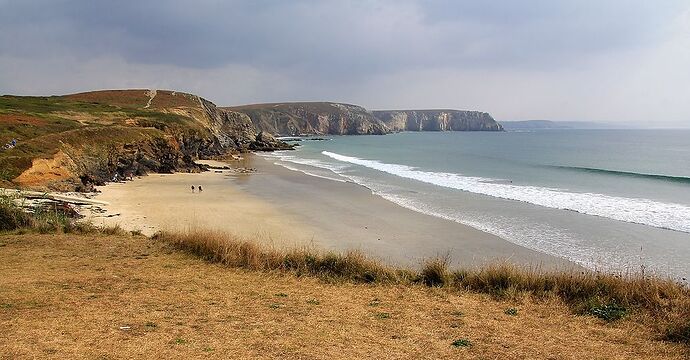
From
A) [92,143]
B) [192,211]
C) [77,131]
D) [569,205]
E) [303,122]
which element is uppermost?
[303,122]

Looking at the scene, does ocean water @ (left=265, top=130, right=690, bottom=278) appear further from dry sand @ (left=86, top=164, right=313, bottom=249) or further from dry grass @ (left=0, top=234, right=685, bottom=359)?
dry sand @ (left=86, top=164, right=313, bottom=249)

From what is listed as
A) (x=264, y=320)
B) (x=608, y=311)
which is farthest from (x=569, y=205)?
(x=264, y=320)

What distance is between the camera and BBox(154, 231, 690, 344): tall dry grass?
26.3 feet

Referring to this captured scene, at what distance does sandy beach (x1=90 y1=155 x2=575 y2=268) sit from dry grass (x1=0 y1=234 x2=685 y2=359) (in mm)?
4321

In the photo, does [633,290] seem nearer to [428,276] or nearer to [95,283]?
[428,276]

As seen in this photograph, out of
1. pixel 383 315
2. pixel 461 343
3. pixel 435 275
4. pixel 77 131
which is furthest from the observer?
pixel 77 131

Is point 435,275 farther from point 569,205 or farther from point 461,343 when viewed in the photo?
point 569,205

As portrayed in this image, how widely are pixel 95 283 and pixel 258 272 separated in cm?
331

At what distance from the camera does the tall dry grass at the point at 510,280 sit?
8.01m

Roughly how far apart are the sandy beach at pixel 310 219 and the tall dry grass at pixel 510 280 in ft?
6.90

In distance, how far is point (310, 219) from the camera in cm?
2177

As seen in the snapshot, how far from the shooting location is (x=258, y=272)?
35.8 ft

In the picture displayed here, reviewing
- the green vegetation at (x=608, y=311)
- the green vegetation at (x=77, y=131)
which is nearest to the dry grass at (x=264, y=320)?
the green vegetation at (x=608, y=311)

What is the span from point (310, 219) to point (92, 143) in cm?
2147
